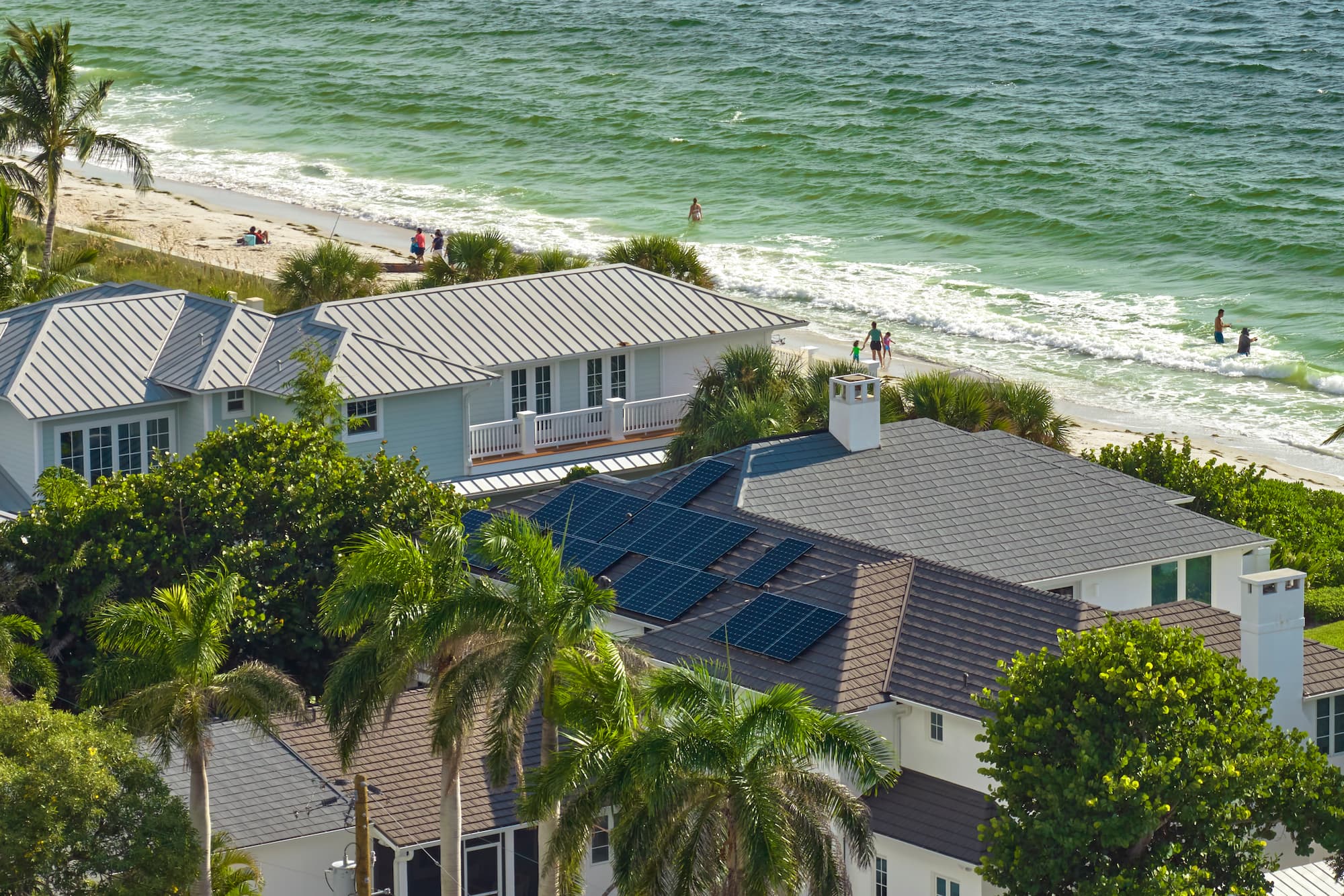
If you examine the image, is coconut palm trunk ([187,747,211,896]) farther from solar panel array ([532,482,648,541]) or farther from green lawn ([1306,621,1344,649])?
green lawn ([1306,621,1344,649])

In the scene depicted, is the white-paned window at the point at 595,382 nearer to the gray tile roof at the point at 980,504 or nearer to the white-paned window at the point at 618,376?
the white-paned window at the point at 618,376

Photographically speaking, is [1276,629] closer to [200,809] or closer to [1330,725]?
[1330,725]

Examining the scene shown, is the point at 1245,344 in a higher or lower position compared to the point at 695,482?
lower

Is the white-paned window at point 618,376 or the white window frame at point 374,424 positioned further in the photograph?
the white-paned window at point 618,376

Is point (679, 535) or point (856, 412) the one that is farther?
point (856, 412)

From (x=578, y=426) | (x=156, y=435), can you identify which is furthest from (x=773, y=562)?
(x=156, y=435)

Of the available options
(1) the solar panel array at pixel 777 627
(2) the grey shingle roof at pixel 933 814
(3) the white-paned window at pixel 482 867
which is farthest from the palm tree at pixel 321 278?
(2) the grey shingle roof at pixel 933 814

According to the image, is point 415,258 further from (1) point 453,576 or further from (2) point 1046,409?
(1) point 453,576

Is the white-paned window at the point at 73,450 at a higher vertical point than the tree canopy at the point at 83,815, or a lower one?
lower
